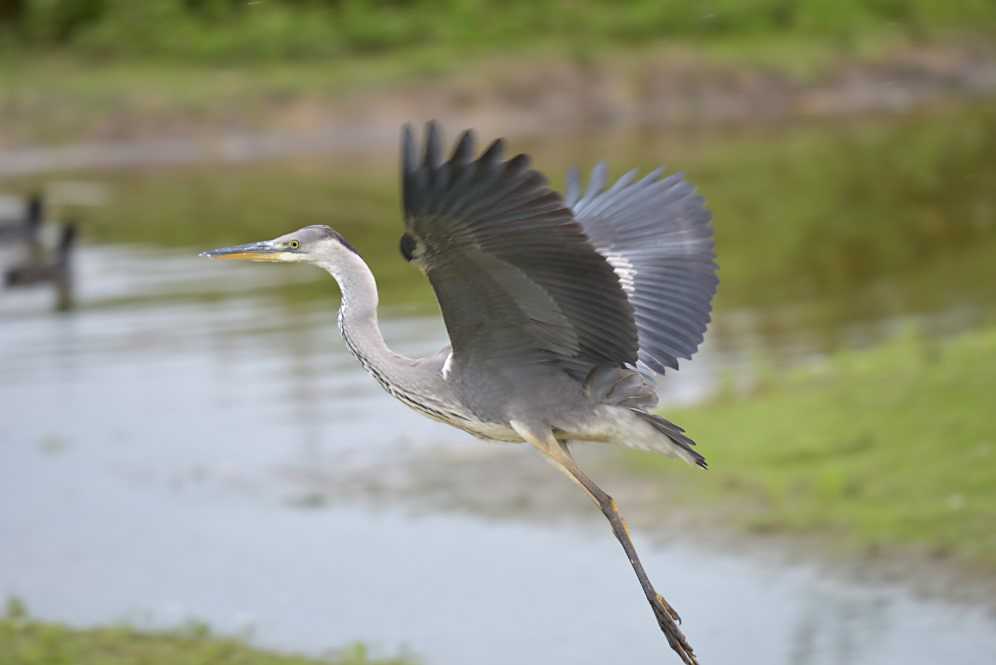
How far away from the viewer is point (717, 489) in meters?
8.48

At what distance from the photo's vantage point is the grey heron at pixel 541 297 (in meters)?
4.14

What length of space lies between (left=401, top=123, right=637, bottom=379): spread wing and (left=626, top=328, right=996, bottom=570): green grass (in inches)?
124

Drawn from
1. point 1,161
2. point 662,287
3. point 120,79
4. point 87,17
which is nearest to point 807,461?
point 662,287

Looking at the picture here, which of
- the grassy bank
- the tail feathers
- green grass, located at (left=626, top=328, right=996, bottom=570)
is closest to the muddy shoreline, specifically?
green grass, located at (left=626, top=328, right=996, bottom=570)

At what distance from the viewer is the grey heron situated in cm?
414

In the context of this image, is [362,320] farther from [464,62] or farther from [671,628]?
[464,62]

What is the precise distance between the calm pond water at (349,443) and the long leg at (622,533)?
5.16 ft

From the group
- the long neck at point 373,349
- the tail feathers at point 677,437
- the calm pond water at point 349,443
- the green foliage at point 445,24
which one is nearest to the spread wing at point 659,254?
the tail feathers at point 677,437

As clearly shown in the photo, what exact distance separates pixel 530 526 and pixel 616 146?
49.8 feet

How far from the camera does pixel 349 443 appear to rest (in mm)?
10008

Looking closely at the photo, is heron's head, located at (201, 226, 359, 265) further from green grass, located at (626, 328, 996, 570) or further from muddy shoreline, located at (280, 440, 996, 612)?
green grass, located at (626, 328, 996, 570)

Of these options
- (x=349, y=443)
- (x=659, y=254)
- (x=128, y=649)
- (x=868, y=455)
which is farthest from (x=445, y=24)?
(x=659, y=254)

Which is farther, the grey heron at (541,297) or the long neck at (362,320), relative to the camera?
the long neck at (362,320)

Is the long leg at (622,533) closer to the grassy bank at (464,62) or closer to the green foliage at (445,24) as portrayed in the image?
the grassy bank at (464,62)
